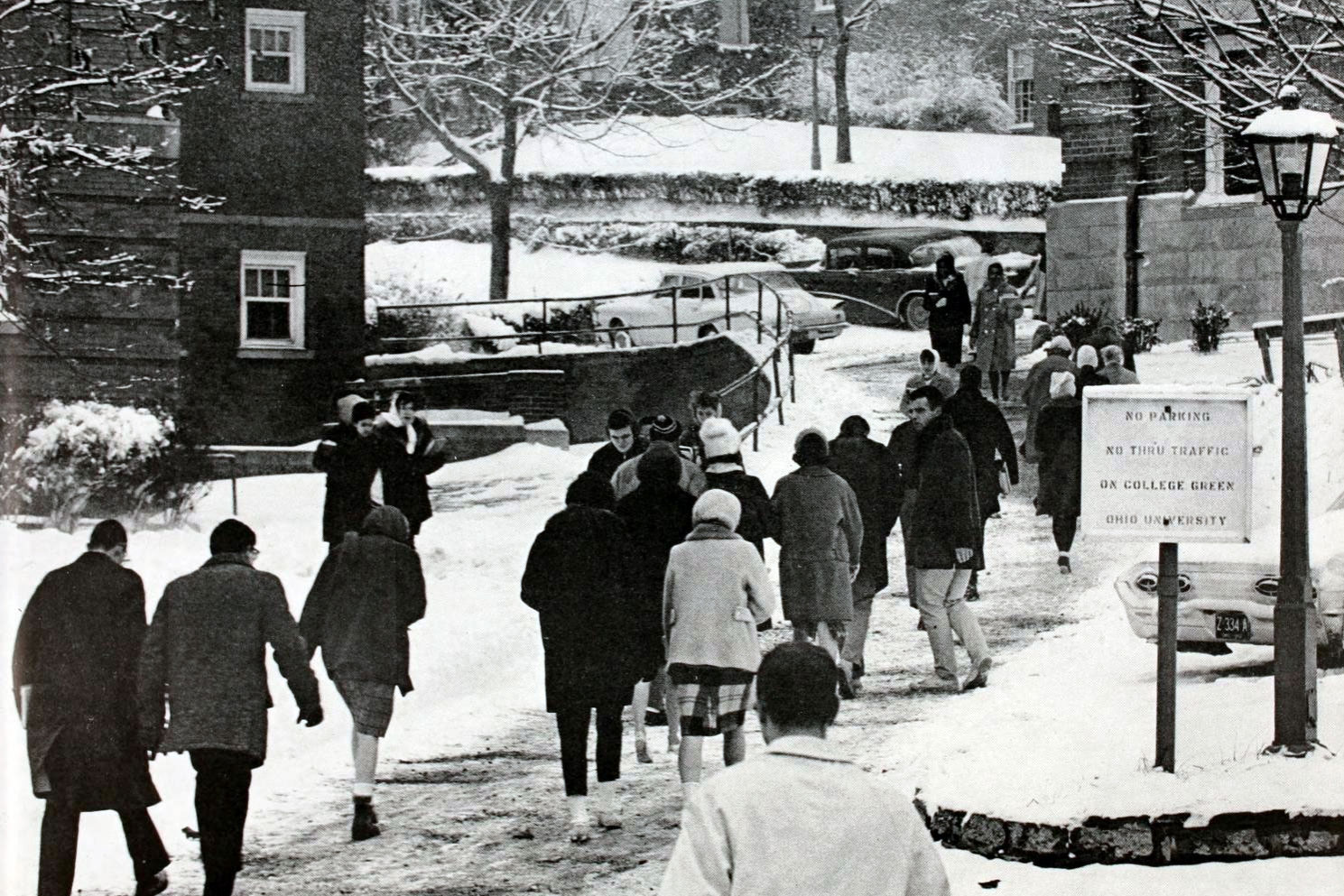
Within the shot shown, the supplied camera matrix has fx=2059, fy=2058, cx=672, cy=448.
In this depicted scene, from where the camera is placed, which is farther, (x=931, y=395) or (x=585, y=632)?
(x=931, y=395)

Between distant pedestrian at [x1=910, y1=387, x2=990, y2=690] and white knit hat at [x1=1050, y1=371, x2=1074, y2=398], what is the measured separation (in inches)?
160

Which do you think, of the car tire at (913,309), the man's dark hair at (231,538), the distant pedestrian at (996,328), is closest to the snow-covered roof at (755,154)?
the car tire at (913,309)

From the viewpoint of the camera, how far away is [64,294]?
823 inches

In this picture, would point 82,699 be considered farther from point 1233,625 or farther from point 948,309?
point 948,309

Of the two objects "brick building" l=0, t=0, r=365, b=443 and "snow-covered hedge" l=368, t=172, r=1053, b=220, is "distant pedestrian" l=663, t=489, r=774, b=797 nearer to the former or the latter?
"brick building" l=0, t=0, r=365, b=443

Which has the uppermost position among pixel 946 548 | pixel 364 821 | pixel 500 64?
pixel 500 64

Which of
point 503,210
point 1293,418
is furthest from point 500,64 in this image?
point 1293,418

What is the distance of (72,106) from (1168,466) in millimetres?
10152

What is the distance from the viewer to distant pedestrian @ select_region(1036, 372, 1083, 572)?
15984mm

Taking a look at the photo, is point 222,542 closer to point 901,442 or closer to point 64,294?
point 901,442

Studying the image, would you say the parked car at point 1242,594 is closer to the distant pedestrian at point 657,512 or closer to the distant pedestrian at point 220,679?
the distant pedestrian at point 657,512

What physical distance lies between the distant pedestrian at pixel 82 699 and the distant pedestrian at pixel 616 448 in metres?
4.32

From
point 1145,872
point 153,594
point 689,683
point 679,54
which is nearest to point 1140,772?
point 1145,872

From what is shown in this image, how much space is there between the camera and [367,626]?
9.77 m
